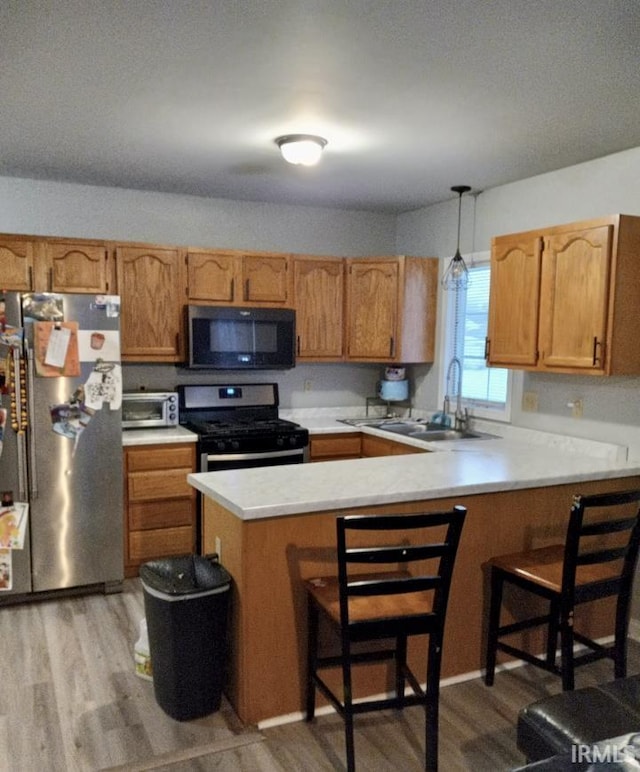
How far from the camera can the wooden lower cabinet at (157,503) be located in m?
3.86

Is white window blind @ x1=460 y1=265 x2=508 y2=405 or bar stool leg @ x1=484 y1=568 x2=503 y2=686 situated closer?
bar stool leg @ x1=484 y1=568 x2=503 y2=686

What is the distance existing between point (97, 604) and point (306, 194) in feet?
9.89

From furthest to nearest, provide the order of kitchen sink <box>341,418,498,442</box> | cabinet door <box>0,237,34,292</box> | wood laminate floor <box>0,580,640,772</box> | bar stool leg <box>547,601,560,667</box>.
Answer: kitchen sink <box>341,418,498,442</box>
cabinet door <box>0,237,34,292</box>
bar stool leg <box>547,601,560,667</box>
wood laminate floor <box>0,580,640,772</box>

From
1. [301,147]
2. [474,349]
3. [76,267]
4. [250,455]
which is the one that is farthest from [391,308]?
[76,267]

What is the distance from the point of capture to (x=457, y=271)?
3.93 metres

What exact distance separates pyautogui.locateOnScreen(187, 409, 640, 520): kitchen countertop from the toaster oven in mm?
1501

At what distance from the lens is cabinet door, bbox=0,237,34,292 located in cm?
379

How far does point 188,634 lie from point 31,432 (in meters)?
1.66

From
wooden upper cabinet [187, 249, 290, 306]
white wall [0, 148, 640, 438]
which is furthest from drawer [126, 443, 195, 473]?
wooden upper cabinet [187, 249, 290, 306]

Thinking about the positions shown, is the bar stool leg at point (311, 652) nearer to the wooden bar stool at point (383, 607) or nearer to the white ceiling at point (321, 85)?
the wooden bar stool at point (383, 607)

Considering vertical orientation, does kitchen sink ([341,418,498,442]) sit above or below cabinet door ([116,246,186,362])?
below

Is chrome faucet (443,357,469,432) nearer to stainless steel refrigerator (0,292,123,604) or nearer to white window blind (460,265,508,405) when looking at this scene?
white window blind (460,265,508,405)

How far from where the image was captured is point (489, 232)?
4211 mm

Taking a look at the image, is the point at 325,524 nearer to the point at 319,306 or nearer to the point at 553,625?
the point at 553,625
